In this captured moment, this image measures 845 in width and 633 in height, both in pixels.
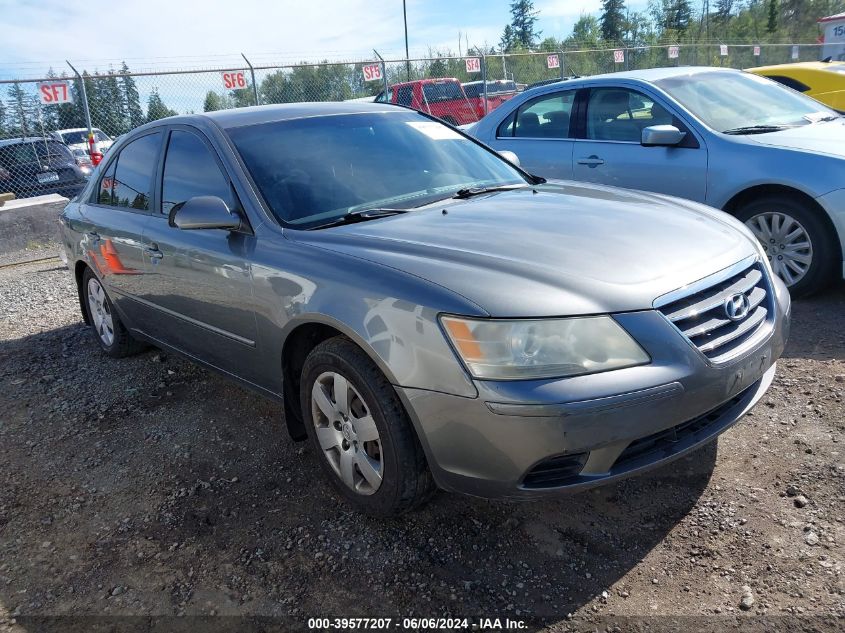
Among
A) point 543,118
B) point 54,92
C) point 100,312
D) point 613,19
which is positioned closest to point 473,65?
point 54,92

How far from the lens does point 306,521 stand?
2812 mm

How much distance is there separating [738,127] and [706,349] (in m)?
3.55

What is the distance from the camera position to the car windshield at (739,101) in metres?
5.28

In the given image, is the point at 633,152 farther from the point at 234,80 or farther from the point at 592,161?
the point at 234,80

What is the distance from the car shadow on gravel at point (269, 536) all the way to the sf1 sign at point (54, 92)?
8.52 metres

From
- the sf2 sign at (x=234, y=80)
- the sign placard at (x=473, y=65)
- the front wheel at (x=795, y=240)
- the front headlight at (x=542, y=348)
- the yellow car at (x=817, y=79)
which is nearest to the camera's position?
the front headlight at (x=542, y=348)

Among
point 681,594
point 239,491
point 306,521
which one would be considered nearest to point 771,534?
point 681,594

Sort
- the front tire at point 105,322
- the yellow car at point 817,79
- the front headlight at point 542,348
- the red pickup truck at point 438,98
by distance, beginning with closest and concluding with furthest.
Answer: the front headlight at point 542,348 < the front tire at point 105,322 < the yellow car at point 817,79 < the red pickup truck at point 438,98

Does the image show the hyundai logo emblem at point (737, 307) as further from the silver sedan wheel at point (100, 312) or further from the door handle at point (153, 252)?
the silver sedan wheel at point (100, 312)

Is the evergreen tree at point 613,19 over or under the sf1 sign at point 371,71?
over

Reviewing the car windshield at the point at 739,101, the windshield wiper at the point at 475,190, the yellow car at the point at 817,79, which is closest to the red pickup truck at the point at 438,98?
the yellow car at the point at 817,79

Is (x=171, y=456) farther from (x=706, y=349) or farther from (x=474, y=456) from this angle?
(x=706, y=349)

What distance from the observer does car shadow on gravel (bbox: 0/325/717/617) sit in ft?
7.75

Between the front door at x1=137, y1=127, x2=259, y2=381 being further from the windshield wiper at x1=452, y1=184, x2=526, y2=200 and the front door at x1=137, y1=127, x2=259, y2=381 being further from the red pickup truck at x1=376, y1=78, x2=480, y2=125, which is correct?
the red pickup truck at x1=376, y1=78, x2=480, y2=125
